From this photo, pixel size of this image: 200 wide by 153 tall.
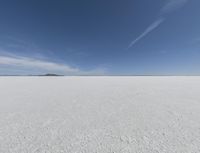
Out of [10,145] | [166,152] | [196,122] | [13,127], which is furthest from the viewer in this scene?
[196,122]

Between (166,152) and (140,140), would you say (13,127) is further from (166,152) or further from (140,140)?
(166,152)

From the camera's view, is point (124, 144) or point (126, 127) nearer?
point (124, 144)

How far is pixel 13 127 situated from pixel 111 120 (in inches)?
77.9

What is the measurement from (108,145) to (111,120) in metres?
0.81

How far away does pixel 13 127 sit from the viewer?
205cm

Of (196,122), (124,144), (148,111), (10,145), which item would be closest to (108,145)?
(124,144)

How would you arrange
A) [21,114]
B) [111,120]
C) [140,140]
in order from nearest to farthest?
[140,140] → [111,120] → [21,114]

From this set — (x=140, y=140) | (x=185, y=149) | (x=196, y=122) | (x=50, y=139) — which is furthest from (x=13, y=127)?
(x=196, y=122)

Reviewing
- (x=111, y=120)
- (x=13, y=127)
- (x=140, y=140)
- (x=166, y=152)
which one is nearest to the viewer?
(x=166, y=152)

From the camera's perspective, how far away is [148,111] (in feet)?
9.32

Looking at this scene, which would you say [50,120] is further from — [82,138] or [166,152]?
[166,152]

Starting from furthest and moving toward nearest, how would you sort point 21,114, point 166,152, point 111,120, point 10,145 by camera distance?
1. point 21,114
2. point 111,120
3. point 10,145
4. point 166,152

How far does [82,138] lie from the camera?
1.74 metres

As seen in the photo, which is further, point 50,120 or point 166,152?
point 50,120
